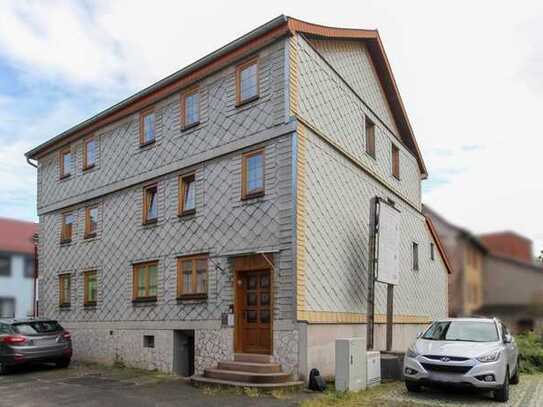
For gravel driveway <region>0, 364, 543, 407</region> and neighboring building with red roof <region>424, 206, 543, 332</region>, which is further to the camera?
gravel driveway <region>0, 364, 543, 407</region>

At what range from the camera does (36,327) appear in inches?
664

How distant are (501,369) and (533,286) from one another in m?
9.87

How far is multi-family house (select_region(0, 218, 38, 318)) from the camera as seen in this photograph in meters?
4.71

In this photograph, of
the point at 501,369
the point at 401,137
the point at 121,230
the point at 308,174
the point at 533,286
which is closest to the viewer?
the point at 533,286

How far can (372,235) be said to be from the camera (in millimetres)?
15703

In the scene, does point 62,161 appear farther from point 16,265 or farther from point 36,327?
point 16,265

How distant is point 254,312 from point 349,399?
3765 mm

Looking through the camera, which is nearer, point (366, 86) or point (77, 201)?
point (366, 86)

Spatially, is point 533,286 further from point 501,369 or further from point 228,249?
point 228,249

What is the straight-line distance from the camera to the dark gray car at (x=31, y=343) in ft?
52.5

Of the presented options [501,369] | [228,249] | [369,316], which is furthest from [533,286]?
[369,316]

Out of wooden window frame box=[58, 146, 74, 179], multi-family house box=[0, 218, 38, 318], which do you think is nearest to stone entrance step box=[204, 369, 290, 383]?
multi-family house box=[0, 218, 38, 318]

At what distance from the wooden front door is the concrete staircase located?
342mm

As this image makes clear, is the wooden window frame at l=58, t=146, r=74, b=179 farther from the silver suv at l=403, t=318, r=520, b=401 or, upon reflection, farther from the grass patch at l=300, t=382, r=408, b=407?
the silver suv at l=403, t=318, r=520, b=401
